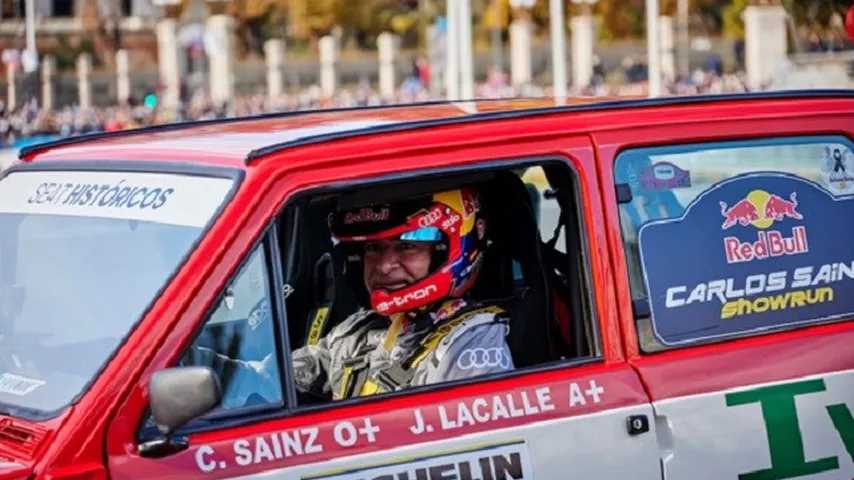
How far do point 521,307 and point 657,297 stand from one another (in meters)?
0.37

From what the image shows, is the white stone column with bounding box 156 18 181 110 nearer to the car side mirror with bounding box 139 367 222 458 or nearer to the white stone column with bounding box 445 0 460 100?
the white stone column with bounding box 445 0 460 100

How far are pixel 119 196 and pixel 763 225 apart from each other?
1.64m

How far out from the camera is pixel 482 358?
4594mm

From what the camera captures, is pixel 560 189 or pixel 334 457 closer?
pixel 334 457

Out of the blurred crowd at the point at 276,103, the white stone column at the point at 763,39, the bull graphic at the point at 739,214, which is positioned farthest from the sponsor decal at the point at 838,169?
the white stone column at the point at 763,39

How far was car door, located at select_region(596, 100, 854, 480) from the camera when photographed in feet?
15.0

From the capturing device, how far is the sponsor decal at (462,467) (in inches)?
163

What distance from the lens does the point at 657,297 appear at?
15.2 feet

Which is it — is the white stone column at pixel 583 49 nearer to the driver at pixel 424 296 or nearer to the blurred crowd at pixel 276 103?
the blurred crowd at pixel 276 103

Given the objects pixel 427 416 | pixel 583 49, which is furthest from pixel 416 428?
pixel 583 49

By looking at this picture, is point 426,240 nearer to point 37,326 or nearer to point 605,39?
point 37,326

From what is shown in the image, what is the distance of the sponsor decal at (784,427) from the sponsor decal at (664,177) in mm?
550

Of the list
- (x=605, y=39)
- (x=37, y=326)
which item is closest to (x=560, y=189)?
(x=37, y=326)

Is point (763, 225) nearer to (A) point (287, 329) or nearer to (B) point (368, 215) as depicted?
(B) point (368, 215)
